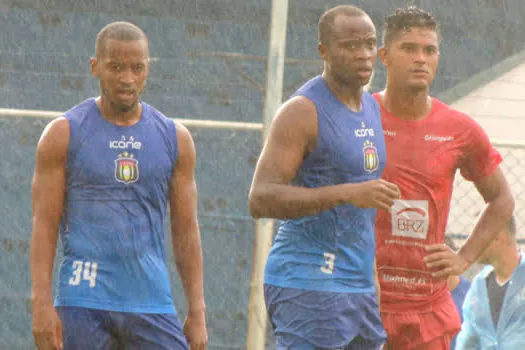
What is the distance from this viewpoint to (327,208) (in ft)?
14.1

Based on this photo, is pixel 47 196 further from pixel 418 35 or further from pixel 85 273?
pixel 418 35

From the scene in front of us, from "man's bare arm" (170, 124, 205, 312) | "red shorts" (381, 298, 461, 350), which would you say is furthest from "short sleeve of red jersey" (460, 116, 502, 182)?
"man's bare arm" (170, 124, 205, 312)

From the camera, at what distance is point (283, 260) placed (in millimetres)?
4539

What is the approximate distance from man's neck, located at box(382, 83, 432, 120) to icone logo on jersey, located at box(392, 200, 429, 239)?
0.42m

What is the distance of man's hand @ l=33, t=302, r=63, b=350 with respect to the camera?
4.37m

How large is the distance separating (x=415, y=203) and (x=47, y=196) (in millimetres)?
1637

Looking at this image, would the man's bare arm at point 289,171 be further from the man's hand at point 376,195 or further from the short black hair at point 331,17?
the short black hair at point 331,17

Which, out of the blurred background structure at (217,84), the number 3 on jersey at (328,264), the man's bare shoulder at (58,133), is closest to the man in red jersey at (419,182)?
the number 3 on jersey at (328,264)

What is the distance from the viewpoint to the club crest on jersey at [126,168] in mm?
4500

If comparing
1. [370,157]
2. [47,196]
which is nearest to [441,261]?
[370,157]

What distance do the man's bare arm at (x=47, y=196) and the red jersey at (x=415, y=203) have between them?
1460mm

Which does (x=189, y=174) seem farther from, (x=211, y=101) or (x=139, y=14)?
(x=139, y=14)

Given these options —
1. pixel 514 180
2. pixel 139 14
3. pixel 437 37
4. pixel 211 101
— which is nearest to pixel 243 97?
pixel 211 101

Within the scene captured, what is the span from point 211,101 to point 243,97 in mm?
269
